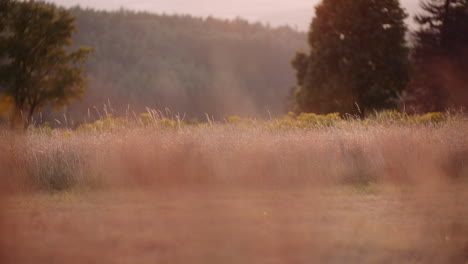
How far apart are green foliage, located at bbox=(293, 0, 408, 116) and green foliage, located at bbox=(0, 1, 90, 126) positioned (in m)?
13.8

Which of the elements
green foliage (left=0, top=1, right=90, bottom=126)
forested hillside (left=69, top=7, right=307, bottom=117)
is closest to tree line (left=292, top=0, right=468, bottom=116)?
green foliage (left=0, top=1, right=90, bottom=126)

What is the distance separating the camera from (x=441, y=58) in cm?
2116

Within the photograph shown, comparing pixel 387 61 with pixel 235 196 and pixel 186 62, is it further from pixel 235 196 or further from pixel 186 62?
pixel 186 62

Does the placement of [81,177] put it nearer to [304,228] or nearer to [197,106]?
[304,228]

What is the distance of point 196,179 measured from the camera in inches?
311

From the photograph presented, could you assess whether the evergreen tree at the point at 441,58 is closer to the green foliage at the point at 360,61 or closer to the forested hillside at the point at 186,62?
the green foliage at the point at 360,61

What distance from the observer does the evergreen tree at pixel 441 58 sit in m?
20.7

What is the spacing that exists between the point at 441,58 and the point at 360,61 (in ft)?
12.9

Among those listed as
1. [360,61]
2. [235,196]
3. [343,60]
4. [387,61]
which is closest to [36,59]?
[343,60]

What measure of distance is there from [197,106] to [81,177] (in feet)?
191

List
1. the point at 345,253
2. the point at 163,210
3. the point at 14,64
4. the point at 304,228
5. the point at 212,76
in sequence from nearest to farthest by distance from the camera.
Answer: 1. the point at 345,253
2. the point at 304,228
3. the point at 163,210
4. the point at 14,64
5. the point at 212,76

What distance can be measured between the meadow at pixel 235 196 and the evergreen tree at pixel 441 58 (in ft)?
34.9

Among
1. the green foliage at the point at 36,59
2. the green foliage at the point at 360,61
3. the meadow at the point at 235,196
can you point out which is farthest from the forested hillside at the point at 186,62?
the meadow at the point at 235,196

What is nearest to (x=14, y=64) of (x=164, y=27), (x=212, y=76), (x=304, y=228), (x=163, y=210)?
(x=163, y=210)
